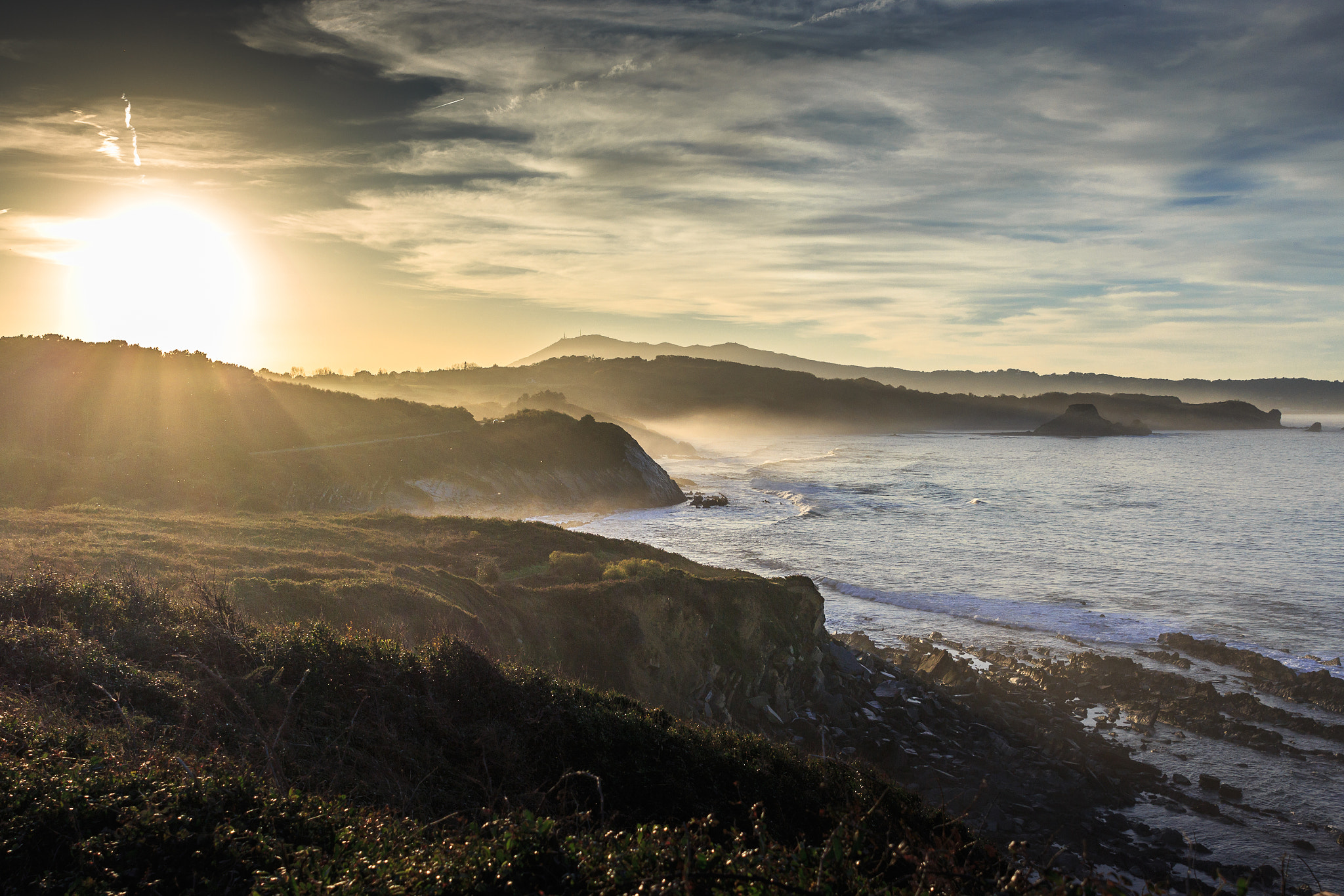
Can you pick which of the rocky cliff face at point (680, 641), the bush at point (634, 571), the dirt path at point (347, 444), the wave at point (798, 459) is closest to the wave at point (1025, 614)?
the rocky cliff face at point (680, 641)

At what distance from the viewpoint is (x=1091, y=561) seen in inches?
1374

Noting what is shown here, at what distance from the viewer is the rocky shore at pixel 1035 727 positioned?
13008mm

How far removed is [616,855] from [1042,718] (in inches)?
649

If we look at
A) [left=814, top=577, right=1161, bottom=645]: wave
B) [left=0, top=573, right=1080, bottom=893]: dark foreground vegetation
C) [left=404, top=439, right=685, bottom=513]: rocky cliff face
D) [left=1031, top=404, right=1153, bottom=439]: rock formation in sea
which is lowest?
[left=814, top=577, right=1161, bottom=645]: wave

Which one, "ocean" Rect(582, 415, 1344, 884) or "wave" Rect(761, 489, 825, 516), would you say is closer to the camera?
"ocean" Rect(582, 415, 1344, 884)

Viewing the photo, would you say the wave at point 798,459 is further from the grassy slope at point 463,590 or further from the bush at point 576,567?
the grassy slope at point 463,590

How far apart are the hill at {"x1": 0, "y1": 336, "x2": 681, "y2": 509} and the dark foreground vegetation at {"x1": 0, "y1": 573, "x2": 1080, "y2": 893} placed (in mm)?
23443

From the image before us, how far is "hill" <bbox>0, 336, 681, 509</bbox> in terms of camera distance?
3225 centimetres

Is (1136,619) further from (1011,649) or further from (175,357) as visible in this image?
(175,357)

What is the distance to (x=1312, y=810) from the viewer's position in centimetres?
1377

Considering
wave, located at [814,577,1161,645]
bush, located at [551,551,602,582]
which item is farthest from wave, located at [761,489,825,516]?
bush, located at [551,551,602,582]

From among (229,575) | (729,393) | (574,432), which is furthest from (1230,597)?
(729,393)

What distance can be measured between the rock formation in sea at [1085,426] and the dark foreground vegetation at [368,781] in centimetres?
17712

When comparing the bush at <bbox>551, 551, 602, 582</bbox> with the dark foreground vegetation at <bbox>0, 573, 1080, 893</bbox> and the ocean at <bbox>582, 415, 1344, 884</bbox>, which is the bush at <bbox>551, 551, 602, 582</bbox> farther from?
the ocean at <bbox>582, 415, 1344, 884</bbox>
